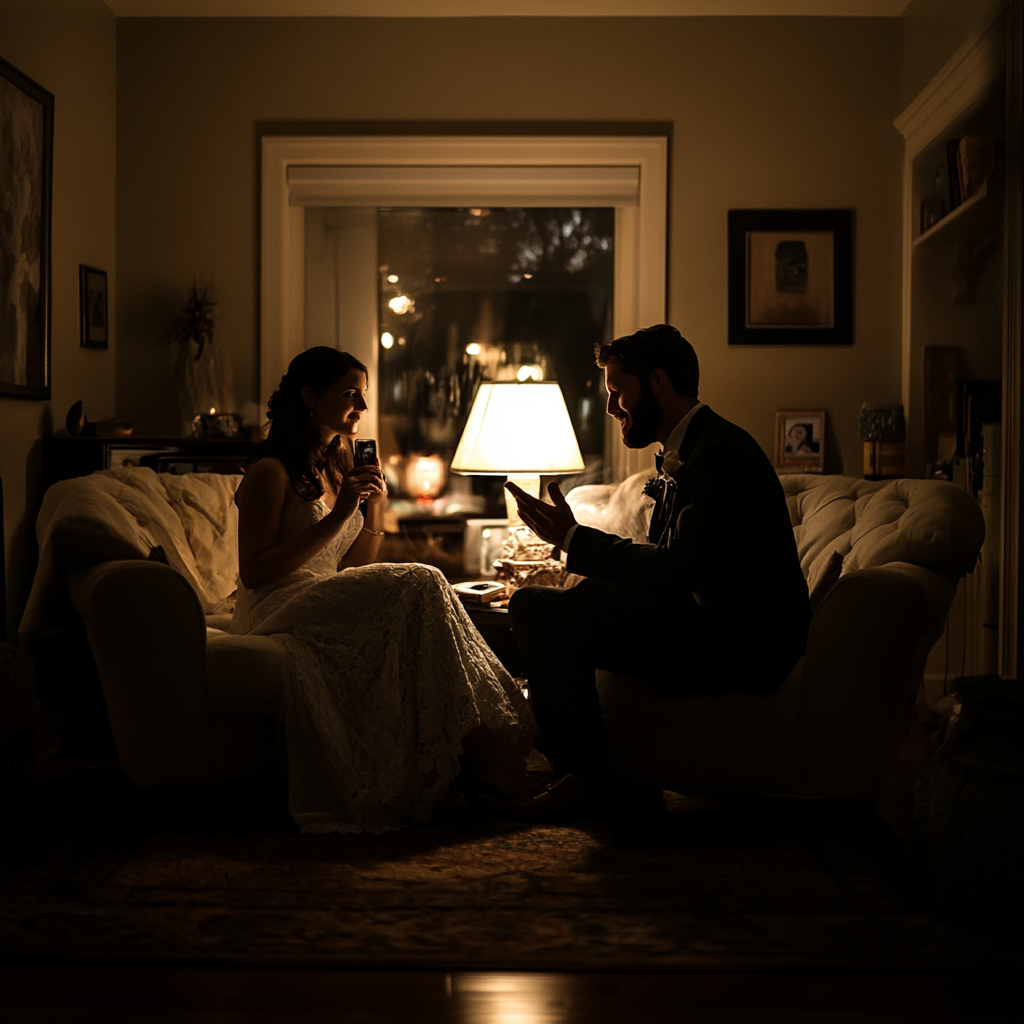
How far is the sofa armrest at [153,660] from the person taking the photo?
225cm

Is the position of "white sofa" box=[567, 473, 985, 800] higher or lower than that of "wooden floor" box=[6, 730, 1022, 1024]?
higher

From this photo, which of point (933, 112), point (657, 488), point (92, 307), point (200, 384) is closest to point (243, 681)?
point (657, 488)

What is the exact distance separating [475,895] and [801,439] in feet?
8.47

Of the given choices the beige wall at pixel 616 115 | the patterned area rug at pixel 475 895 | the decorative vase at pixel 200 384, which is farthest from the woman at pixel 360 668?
the beige wall at pixel 616 115

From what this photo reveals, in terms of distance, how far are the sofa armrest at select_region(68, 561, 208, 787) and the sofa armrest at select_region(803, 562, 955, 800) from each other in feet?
4.41

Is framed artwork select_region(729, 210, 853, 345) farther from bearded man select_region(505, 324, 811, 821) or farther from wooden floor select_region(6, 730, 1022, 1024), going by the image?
wooden floor select_region(6, 730, 1022, 1024)

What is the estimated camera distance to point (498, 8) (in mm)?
3938

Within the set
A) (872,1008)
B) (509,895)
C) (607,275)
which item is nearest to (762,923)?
(872,1008)

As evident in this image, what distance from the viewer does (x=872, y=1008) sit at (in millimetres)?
1557

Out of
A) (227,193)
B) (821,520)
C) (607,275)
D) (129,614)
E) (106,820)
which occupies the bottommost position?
(106,820)

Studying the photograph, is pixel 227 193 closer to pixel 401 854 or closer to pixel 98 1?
pixel 98 1

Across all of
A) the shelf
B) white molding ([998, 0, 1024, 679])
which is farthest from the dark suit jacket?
the shelf

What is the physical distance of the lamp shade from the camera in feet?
11.4

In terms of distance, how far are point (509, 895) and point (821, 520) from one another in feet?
4.95
